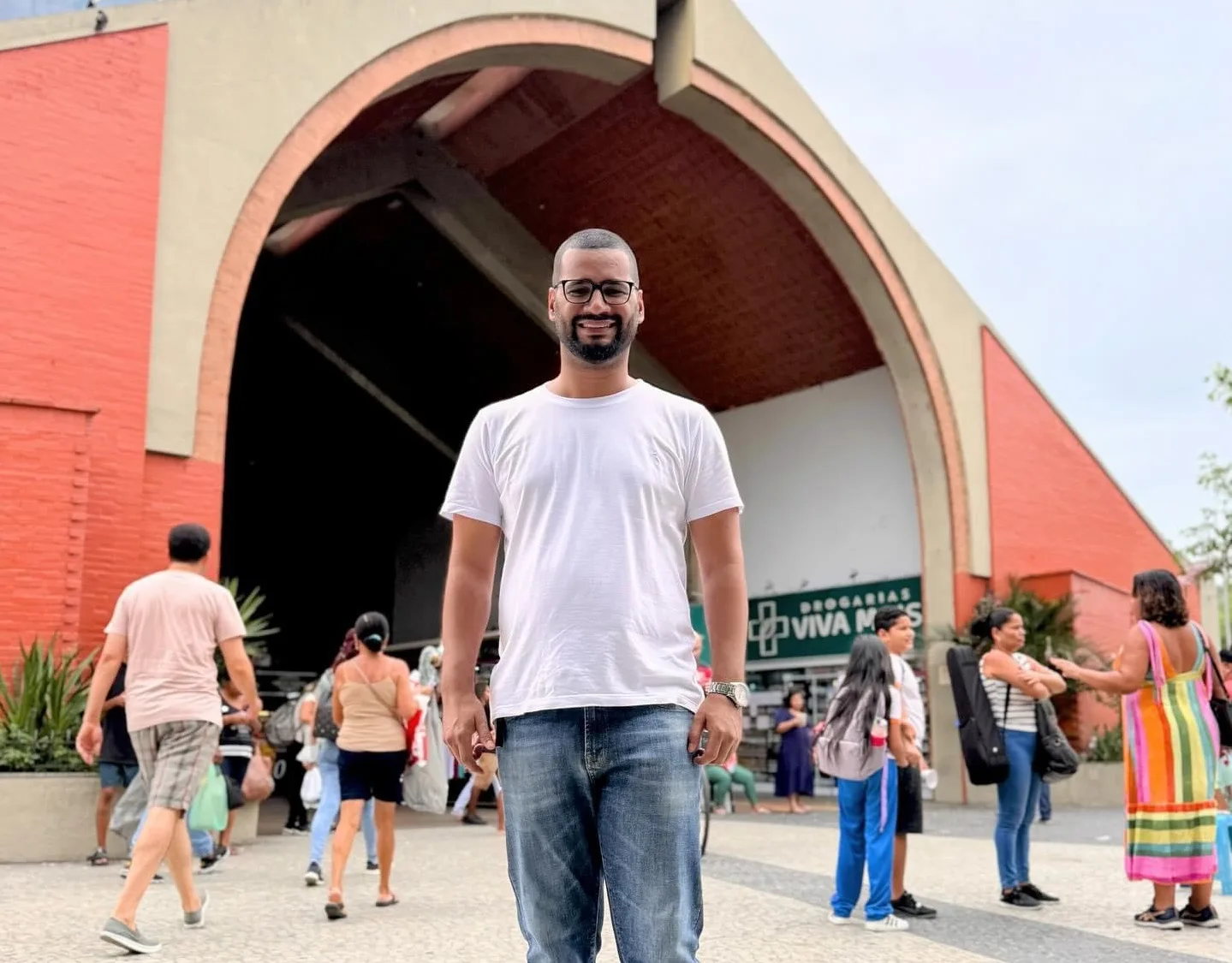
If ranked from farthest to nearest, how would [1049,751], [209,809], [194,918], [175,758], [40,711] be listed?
[40,711] < [209,809] < [1049,751] < [194,918] < [175,758]

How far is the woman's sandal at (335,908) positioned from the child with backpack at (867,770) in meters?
2.49

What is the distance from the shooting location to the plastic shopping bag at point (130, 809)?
7516 mm

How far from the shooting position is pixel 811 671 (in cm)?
1923

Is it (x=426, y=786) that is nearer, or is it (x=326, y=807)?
(x=426, y=786)

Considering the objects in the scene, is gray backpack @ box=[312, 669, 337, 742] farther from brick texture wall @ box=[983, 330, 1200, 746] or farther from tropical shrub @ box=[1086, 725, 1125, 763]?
brick texture wall @ box=[983, 330, 1200, 746]

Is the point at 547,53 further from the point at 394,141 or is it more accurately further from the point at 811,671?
the point at 811,671

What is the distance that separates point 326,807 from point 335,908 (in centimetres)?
169

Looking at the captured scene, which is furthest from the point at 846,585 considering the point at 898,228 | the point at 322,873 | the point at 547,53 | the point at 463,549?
the point at 463,549

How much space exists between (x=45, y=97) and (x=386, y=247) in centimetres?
1034

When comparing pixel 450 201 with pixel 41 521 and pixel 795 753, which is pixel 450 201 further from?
pixel 41 521

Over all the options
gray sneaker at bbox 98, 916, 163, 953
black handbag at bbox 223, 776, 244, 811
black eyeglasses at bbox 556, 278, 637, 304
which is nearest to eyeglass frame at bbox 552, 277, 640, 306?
black eyeglasses at bbox 556, 278, 637, 304

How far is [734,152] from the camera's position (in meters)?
16.6

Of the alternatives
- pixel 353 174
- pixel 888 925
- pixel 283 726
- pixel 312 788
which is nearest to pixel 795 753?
pixel 283 726

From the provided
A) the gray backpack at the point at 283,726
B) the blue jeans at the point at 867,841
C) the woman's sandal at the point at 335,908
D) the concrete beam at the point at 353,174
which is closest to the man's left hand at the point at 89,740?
the woman's sandal at the point at 335,908
